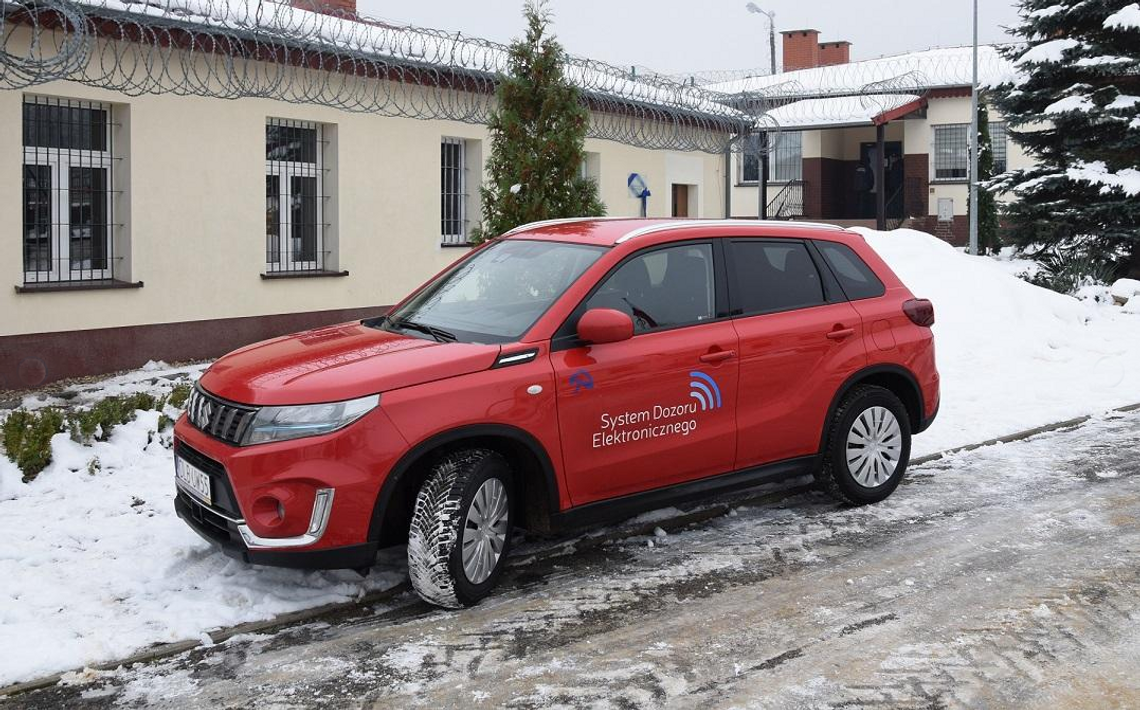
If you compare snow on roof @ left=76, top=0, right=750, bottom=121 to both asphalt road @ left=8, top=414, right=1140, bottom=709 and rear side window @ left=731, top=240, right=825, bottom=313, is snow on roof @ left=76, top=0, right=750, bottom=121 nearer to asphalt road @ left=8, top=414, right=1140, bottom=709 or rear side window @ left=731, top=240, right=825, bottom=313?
rear side window @ left=731, top=240, right=825, bottom=313

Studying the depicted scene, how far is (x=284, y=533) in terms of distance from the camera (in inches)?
214

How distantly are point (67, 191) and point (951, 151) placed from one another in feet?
91.2

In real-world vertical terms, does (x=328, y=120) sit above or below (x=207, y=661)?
above

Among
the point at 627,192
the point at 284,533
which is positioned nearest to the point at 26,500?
the point at 284,533

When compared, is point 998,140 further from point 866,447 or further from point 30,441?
point 30,441

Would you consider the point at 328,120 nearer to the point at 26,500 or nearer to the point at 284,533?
the point at 26,500

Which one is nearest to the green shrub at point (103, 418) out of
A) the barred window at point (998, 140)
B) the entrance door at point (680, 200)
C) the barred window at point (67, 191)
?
the barred window at point (67, 191)

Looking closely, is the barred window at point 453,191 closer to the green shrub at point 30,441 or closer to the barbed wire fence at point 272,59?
the barbed wire fence at point 272,59

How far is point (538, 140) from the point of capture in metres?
11.4

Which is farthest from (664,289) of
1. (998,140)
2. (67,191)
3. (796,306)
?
(998,140)

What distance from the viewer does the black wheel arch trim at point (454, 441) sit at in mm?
5543

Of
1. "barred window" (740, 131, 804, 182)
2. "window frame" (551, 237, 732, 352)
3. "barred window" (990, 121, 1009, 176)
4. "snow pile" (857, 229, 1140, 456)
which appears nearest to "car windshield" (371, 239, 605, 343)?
"window frame" (551, 237, 732, 352)

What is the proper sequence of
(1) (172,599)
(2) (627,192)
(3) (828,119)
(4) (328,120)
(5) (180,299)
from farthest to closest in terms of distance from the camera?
(3) (828,119) → (2) (627,192) → (4) (328,120) → (5) (180,299) → (1) (172,599)

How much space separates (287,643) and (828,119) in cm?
2972
